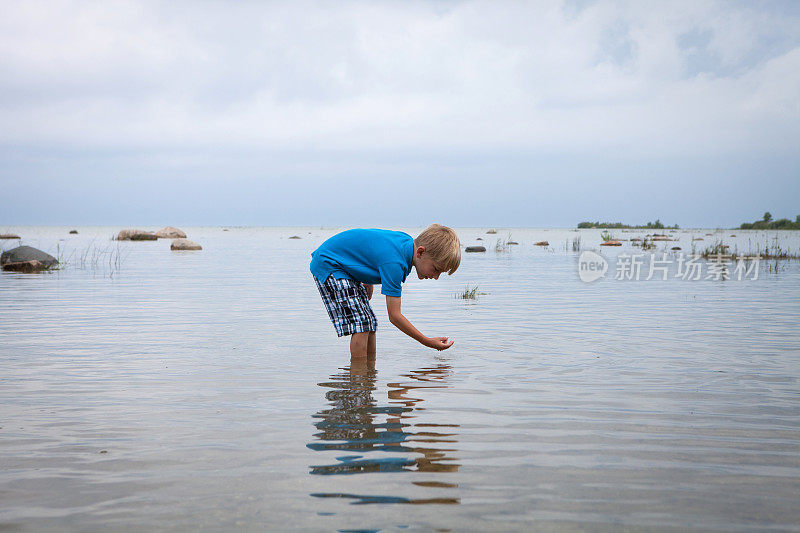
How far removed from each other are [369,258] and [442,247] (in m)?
0.92

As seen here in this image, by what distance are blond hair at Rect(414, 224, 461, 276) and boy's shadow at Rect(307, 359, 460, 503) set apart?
109cm

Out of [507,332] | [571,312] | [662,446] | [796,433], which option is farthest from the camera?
[571,312]

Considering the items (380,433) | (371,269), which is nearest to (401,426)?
(380,433)

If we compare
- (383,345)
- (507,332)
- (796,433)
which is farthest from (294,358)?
(796,433)

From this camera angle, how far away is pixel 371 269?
6234 millimetres

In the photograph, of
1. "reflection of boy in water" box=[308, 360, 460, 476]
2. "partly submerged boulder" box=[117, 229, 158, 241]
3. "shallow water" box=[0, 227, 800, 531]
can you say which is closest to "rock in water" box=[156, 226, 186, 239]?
"partly submerged boulder" box=[117, 229, 158, 241]

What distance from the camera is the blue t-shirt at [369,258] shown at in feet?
18.6

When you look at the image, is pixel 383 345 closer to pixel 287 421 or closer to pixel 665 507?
pixel 287 421

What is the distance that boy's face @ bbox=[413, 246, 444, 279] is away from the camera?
563 centimetres

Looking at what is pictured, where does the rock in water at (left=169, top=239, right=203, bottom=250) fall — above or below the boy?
above

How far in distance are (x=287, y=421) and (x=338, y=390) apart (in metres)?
1.05

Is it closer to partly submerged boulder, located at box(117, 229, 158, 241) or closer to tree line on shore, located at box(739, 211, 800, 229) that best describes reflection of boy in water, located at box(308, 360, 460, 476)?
partly submerged boulder, located at box(117, 229, 158, 241)

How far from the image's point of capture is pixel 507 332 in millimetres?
9258

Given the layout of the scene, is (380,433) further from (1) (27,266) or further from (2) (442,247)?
(1) (27,266)
